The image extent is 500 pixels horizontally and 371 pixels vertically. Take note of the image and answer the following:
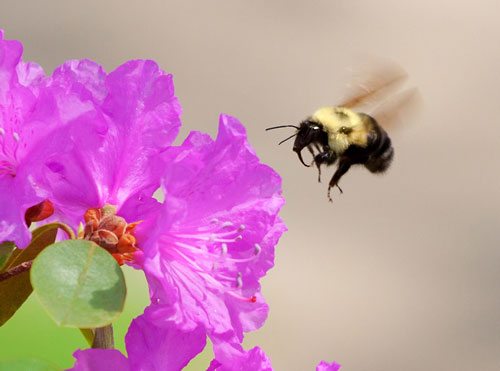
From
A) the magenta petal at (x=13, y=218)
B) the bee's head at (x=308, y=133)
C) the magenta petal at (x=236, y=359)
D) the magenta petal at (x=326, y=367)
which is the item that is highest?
the magenta petal at (x=13, y=218)

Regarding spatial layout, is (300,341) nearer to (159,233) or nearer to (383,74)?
(383,74)

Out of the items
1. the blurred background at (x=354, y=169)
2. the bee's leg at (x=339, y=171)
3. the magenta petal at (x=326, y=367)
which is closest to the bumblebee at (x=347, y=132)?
the bee's leg at (x=339, y=171)

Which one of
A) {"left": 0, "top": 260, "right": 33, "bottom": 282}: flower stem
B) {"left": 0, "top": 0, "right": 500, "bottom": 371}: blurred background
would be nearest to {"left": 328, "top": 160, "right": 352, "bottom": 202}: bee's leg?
{"left": 0, "top": 260, "right": 33, "bottom": 282}: flower stem

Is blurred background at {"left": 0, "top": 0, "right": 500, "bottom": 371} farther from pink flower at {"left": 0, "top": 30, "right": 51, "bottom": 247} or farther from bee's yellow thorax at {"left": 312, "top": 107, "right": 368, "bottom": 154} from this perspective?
pink flower at {"left": 0, "top": 30, "right": 51, "bottom": 247}

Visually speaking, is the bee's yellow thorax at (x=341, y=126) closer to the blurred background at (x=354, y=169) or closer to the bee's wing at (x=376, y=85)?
the bee's wing at (x=376, y=85)

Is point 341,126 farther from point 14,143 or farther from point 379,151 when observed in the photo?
point 14,143

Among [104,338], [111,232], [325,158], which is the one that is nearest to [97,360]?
[104,338]

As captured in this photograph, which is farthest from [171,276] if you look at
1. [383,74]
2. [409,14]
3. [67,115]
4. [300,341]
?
[409,14]
